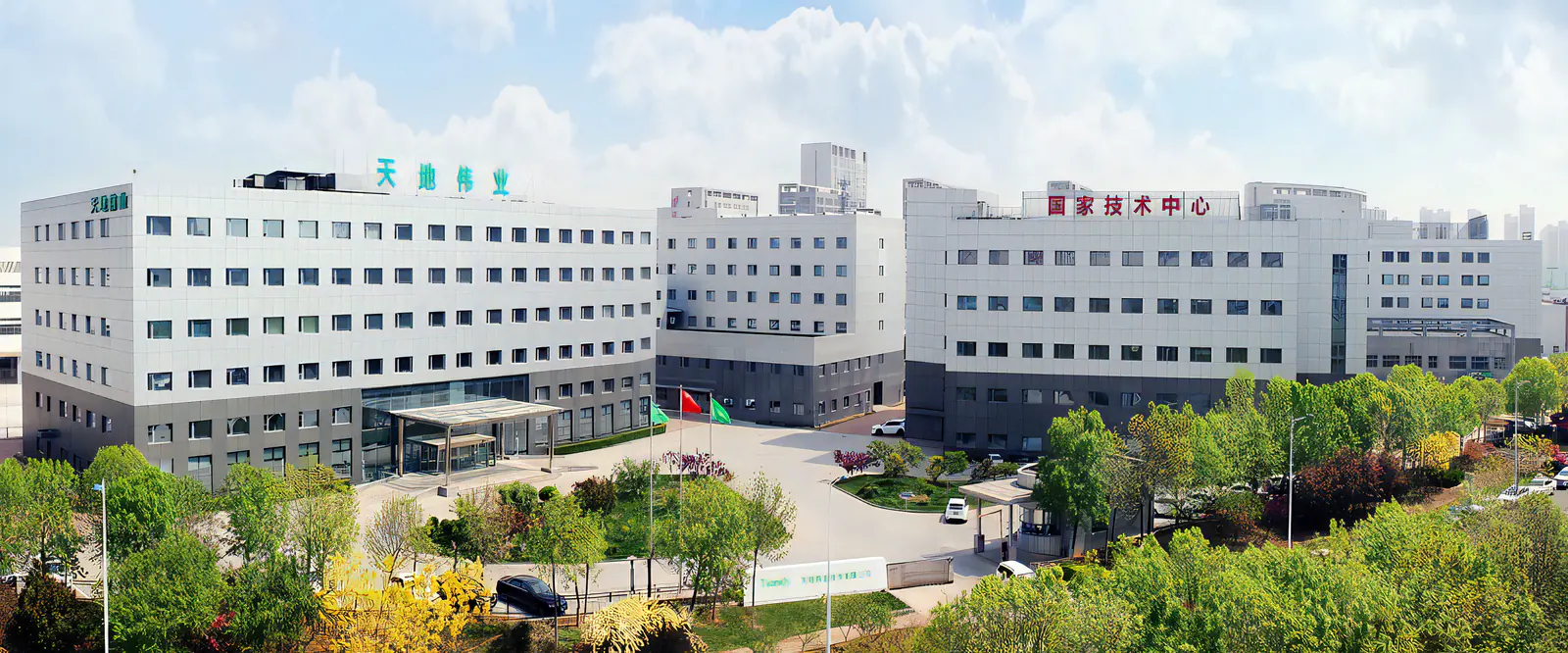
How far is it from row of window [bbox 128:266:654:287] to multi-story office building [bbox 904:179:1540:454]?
20.0 m

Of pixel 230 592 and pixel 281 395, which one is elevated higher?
pixel 281 395

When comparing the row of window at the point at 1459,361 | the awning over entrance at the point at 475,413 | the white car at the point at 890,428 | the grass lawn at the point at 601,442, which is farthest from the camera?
the row of window at the point at 1459,361

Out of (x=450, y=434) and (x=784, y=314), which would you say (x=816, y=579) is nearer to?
(x=450, y=434)

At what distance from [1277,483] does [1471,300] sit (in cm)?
6574

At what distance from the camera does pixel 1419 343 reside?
9319cm

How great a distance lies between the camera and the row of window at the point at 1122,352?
6225cm

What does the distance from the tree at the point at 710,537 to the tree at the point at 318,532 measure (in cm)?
949

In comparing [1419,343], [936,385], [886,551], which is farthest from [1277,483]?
[1419,343]

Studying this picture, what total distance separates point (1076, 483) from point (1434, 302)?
75.8m

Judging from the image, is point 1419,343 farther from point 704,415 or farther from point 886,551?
point 886,551

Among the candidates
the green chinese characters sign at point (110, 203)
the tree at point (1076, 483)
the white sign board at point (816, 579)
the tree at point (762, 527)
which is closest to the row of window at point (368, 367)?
the green chinese characters sign at point (110, 203)

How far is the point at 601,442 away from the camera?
6838 cm

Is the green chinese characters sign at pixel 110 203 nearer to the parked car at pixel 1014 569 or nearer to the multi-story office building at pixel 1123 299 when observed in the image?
the parked car at pixel 1014 569

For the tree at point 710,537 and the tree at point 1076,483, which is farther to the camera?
the tree at point 1076,483
